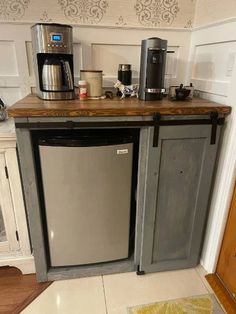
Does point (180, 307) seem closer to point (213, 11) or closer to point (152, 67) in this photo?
point (152, 67)

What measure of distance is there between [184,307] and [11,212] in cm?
118

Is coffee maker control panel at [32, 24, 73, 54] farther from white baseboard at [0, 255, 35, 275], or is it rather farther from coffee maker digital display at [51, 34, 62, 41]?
white baseboard at [0, 255, 35, 275]

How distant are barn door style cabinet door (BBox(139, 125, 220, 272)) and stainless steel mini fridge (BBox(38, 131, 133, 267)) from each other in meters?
0.14

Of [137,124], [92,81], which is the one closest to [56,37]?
[92,81]

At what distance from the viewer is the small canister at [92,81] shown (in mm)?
1422

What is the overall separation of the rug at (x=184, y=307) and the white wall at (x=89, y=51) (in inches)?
58.6

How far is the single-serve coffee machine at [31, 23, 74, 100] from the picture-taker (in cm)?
128

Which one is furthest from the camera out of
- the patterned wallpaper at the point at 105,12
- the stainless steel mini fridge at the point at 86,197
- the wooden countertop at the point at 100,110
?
the patterned wallpaper at the point at 105,12

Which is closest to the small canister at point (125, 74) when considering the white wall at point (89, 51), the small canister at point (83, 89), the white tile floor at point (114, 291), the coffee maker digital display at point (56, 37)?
the white wall at point (89, 51)

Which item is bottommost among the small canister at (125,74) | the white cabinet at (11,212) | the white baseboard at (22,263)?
the white baseboard at (22,263)

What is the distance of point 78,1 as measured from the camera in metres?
1.55

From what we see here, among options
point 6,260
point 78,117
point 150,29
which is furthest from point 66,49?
point 6,260

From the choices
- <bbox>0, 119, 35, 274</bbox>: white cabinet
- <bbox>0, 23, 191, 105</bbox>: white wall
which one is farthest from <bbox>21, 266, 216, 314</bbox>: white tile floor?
<bbox>0, 23, 191, 105</bbox>: white wall

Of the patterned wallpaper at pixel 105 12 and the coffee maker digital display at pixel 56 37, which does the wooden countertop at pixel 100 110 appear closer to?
the coffee maker digital display at pixel 56 37
